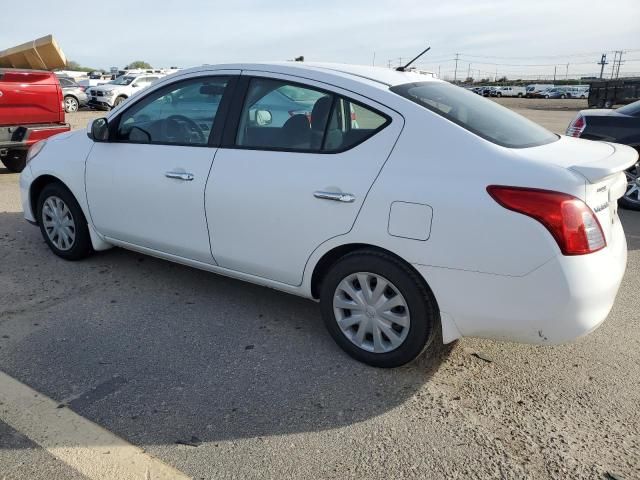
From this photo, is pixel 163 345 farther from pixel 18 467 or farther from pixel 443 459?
pixel 443 459

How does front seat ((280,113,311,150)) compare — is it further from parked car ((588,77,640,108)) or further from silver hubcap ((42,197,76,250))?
parked car ((588,77,640,108))

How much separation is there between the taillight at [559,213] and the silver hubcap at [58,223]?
354 cm

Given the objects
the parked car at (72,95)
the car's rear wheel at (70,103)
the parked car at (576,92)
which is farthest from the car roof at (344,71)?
the parked car at (576,92)

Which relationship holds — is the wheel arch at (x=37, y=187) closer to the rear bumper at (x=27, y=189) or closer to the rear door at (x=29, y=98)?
the rear bumper at (x=27, y=189)

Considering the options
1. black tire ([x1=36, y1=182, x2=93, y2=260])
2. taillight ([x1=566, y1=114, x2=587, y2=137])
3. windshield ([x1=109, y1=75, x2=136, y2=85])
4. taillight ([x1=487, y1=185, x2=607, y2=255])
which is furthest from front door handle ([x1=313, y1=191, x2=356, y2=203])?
windshield ([x1=109, y1=75, x2=136, y2=85])

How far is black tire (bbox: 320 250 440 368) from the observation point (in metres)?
2.88

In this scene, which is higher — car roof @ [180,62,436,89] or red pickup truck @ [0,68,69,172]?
car roof @ [180,62,436,89]

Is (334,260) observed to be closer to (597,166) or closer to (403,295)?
(403,295)

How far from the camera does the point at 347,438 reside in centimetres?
256

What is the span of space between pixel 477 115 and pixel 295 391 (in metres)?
1.85

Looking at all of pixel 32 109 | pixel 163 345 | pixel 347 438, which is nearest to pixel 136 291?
pixel 163 345

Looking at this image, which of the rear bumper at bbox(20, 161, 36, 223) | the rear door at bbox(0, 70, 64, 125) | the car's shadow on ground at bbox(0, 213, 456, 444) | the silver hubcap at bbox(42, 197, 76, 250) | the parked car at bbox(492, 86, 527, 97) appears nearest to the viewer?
the car's shadow on ground at bbox(0, 213, 456, 444)

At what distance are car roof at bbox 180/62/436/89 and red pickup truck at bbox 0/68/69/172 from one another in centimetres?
527

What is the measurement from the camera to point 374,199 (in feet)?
9.45
